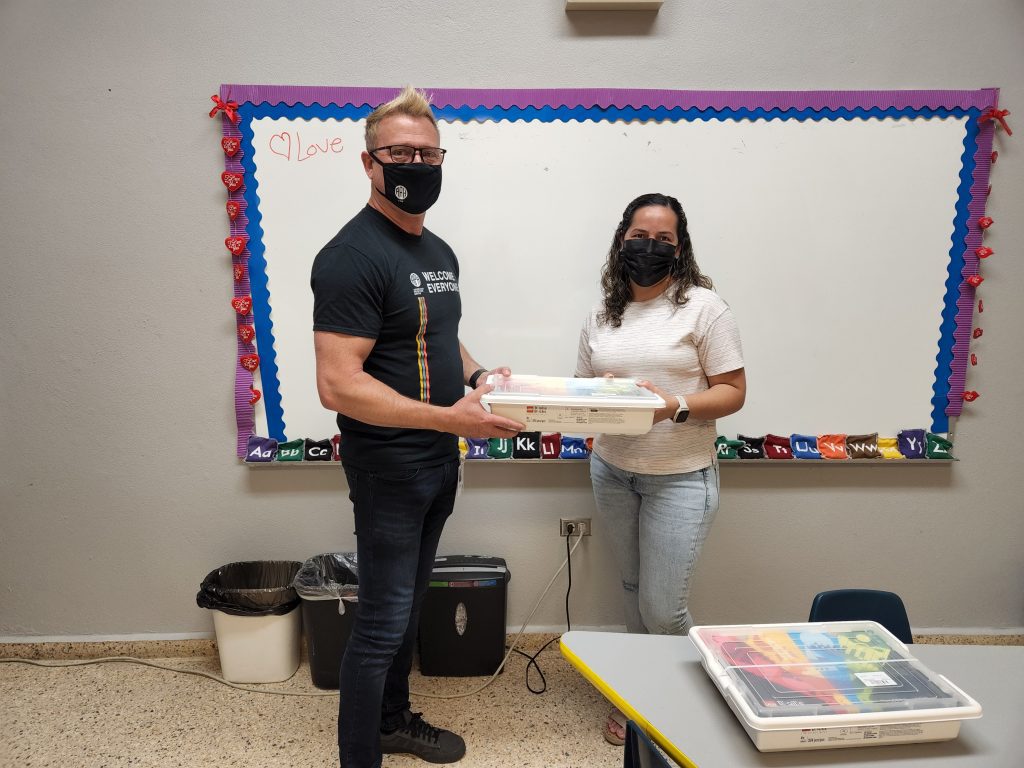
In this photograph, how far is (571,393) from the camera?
145 cm

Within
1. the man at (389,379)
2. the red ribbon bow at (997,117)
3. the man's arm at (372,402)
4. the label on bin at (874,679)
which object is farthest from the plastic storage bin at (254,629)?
the red ribbon bow at (997,117)

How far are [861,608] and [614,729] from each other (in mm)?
866

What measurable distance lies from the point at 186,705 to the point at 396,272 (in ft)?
5.45

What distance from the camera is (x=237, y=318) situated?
2.09 m

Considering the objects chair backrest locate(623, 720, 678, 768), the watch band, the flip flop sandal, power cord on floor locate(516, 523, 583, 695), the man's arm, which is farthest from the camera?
power cord on floor locate(516, 523, 583, 695)

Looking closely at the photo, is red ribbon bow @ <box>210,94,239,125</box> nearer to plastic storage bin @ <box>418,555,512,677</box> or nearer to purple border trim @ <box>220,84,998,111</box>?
purple border trim @ <box>220,84,998,111</box>

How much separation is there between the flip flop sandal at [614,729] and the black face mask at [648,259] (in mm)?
1310

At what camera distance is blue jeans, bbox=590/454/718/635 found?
1651 millimetres

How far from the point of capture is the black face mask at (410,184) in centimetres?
141

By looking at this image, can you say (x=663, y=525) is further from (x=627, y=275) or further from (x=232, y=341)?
(x=232, y=341)

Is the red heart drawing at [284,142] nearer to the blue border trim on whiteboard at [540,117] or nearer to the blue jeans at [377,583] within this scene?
the blue border trim on whiteboard at [540,117]

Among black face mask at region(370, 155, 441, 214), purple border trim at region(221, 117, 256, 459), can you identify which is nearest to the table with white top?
black face mask at region(370, 155, 441, 214)

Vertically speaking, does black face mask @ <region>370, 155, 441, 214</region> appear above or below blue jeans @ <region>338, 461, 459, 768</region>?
above

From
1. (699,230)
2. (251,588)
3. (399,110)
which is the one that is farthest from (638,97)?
(251,588)
